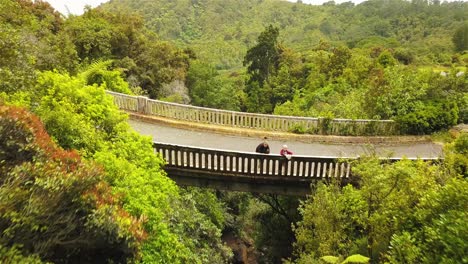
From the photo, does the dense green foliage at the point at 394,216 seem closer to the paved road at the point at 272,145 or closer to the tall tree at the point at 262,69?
the paved road at the point at 272,145

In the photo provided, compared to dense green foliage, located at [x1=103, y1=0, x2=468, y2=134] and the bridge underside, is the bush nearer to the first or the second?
dense green foliage, located at [x1=103, y1=0, x2=468, y2=134]

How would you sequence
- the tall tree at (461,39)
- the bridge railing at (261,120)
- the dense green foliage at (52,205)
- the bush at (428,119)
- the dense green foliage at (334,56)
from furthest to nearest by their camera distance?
1. the tall tree at (461,39)
2. the dense green foliage at (334,56)
3. the bush at (428,119)
4. the bridge railing at (261,120)
5. the dense green foliage at (52,205)

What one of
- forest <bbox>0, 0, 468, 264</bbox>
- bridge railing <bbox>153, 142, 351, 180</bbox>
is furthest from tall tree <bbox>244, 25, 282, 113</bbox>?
bridge railing <bbox>153, 142, 351, 180</bbox>

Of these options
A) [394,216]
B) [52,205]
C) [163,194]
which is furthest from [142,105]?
[394,216]

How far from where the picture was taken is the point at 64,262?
5566 millimetres

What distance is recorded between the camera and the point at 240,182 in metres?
11.2

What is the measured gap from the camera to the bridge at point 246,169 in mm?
10773

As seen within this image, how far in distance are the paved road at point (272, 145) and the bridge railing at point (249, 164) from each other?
2.49 metres

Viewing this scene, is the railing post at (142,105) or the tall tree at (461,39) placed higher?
the tall tree at (461,39)

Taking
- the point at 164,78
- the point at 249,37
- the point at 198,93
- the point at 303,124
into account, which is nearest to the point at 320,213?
the point at 303,124

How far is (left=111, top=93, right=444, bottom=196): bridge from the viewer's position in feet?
35.3

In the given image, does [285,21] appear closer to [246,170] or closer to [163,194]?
[246,170]

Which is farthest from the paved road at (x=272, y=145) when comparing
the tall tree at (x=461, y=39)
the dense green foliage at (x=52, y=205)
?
the tall tree at (x=461, y=39)

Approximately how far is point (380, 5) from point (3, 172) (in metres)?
161
